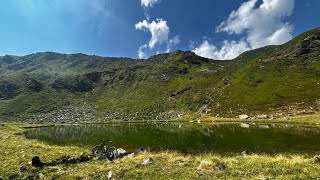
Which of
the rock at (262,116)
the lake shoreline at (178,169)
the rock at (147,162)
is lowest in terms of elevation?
the lake shoreline at (178,169)

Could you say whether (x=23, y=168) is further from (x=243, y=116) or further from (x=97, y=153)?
(x=243, y=116)

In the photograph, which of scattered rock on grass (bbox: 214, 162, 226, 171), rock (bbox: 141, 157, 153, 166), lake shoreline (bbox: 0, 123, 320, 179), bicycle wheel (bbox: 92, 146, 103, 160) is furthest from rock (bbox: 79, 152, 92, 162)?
scattered rock on grass (bbox: 214, 162, 226, 171)

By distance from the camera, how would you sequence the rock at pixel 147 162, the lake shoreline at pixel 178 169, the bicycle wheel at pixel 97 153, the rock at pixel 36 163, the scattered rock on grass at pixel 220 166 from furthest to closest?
the bicycle wheel at pixel 97 153 < the rock at pixel 36 163 < the rock at pixel 147 162 < the scattered rock on grass at pixel 220 166 < the lake shoreline at pixel 178 169

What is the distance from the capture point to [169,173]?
22250mm

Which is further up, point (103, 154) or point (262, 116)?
point (262, 116)

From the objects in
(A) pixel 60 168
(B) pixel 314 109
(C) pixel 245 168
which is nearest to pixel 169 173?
(C) pixel 245 168

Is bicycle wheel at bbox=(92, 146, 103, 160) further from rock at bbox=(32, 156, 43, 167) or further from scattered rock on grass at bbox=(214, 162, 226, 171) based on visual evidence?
scattered rock on grass at bbox=(214, 162, 226, 171)

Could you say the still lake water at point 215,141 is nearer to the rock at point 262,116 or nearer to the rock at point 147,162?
the rock at point 147,162

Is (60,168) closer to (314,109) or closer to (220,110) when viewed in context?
(314,109)

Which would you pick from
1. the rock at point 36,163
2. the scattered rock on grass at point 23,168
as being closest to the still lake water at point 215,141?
the rock at point 36,163

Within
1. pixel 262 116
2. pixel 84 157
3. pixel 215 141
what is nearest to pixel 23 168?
pixel 84 157

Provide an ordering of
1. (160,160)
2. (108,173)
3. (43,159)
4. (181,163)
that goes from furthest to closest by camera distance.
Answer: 1. (43,159)
2. (160,160)
3. (181,163)
4. (108,173)

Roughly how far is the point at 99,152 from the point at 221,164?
1795 cm

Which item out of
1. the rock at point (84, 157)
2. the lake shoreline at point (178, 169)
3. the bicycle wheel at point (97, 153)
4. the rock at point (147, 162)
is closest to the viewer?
the lake shoreline at point (178, 169)
